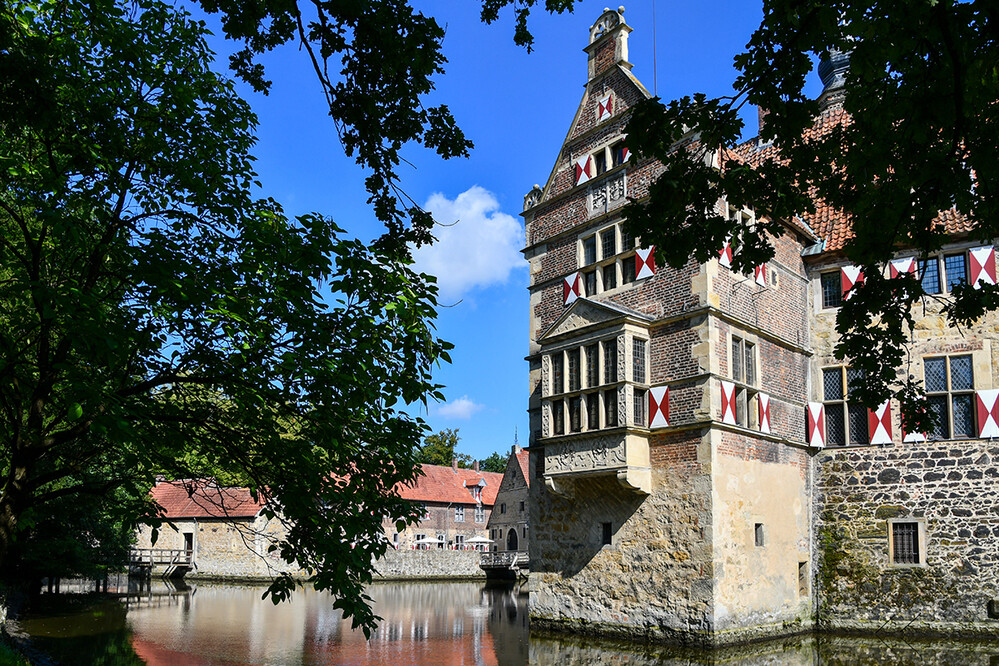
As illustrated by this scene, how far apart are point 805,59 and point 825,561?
555 inches

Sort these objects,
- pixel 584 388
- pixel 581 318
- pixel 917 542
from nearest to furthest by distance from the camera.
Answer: pixel 917 542
pixel 584 388
pixel 581 318

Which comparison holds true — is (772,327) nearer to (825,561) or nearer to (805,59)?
(825,561)

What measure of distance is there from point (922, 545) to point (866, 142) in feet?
40.6

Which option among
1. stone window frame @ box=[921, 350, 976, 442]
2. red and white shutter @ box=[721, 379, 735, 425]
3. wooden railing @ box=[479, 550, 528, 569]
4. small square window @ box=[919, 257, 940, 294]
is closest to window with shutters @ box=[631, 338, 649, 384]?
red and white shutter @ box=[721, 379, 735, 425]

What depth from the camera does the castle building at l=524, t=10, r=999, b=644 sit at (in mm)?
14930

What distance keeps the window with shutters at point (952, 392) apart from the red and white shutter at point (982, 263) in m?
1.55

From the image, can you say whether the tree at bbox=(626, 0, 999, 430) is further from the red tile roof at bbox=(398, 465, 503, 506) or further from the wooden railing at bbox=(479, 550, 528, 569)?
the red tile roof at bbox=(398, 465, 503, 506)

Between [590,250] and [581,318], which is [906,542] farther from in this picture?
[590,250]

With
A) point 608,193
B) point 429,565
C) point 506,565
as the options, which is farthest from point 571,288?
point 429,565

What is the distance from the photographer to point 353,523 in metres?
6.54

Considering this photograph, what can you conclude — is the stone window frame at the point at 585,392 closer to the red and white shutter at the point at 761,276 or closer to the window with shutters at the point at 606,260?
the window with shutters at the point at 606,260

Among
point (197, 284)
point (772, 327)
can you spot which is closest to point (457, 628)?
point (772, 327)

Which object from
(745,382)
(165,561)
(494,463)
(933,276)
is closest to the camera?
(745,382)

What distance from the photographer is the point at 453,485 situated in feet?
165
